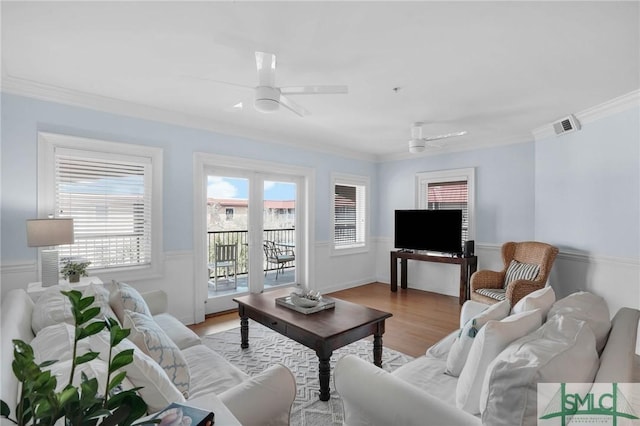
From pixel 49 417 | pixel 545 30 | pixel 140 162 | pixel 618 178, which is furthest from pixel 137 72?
pixel 618 178

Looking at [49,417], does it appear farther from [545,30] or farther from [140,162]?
[140,162]

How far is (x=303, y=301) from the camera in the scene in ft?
9.54

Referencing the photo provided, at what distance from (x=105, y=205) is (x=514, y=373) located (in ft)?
12.2

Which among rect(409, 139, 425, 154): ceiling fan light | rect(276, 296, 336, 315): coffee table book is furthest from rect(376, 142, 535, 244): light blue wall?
rect(276, 296, 336, 315): coffee table book

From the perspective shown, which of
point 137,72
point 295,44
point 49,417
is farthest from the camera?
point 137,72

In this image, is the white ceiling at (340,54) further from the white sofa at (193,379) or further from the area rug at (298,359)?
the area rug at (298,359)

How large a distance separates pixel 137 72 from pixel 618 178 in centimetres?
469

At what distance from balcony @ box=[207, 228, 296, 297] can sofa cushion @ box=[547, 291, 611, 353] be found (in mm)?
3673

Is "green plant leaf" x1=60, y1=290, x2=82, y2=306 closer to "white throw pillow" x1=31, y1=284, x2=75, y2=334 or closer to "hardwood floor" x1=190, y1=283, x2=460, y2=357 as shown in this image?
"white throw pillow" x1=31, y1=284, x2=75, y2=334

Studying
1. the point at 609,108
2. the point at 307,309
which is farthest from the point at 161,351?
the point at 609,108

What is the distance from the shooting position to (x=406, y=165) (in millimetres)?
5930

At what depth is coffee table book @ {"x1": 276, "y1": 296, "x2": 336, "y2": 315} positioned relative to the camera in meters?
2.81

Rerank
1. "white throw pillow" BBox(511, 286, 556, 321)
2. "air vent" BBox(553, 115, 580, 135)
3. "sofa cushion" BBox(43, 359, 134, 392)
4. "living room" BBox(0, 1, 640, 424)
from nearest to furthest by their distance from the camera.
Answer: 1. "sofa cushion" BBox(43, 359, 134, 392)
2. "white throw pillow" BBox(511, 286, 556, 321)
3. "living room" BBox(0, 1, 640, 424)
4. "air vent" BBox(553, 115, 580, 135)

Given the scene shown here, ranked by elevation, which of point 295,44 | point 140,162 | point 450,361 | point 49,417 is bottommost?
point 450,361
